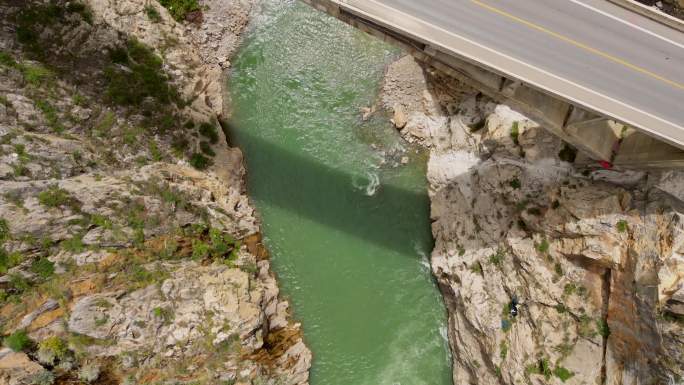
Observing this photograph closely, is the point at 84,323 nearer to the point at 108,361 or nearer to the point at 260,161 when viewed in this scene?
the point at 108,361

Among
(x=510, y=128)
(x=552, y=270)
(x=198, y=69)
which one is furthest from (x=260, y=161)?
(x=552, y=270)

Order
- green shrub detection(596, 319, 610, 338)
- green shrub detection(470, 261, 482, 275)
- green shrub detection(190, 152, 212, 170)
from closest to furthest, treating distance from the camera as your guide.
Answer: green shrub detection(596, 319, 610, 338), green shrub detection(470, 261, 482, 275), green shrub detection(190, 152, 212, 170)

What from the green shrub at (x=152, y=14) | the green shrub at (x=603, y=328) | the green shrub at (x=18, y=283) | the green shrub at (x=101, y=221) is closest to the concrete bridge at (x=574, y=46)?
the green shrub at (x=603, y=328)

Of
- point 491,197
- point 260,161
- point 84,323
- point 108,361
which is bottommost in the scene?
point 108,361

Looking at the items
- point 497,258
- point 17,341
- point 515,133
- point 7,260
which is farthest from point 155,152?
point 515,133

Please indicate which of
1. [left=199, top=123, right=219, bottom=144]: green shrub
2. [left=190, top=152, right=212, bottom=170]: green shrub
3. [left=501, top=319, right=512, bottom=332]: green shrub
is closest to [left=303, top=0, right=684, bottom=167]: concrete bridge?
[left=501, top=319, right=512, bottom=332]: green shrub

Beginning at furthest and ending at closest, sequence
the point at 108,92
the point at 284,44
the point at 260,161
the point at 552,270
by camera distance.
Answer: the point at 284,44 → the point at 260,161 → the point at 108,92 → the point at 552,270

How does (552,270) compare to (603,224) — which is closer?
(603,224)

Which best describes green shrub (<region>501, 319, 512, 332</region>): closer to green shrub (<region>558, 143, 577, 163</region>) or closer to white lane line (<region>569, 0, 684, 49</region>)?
green shrub (<region>558, 143, 577, 163</region>)
